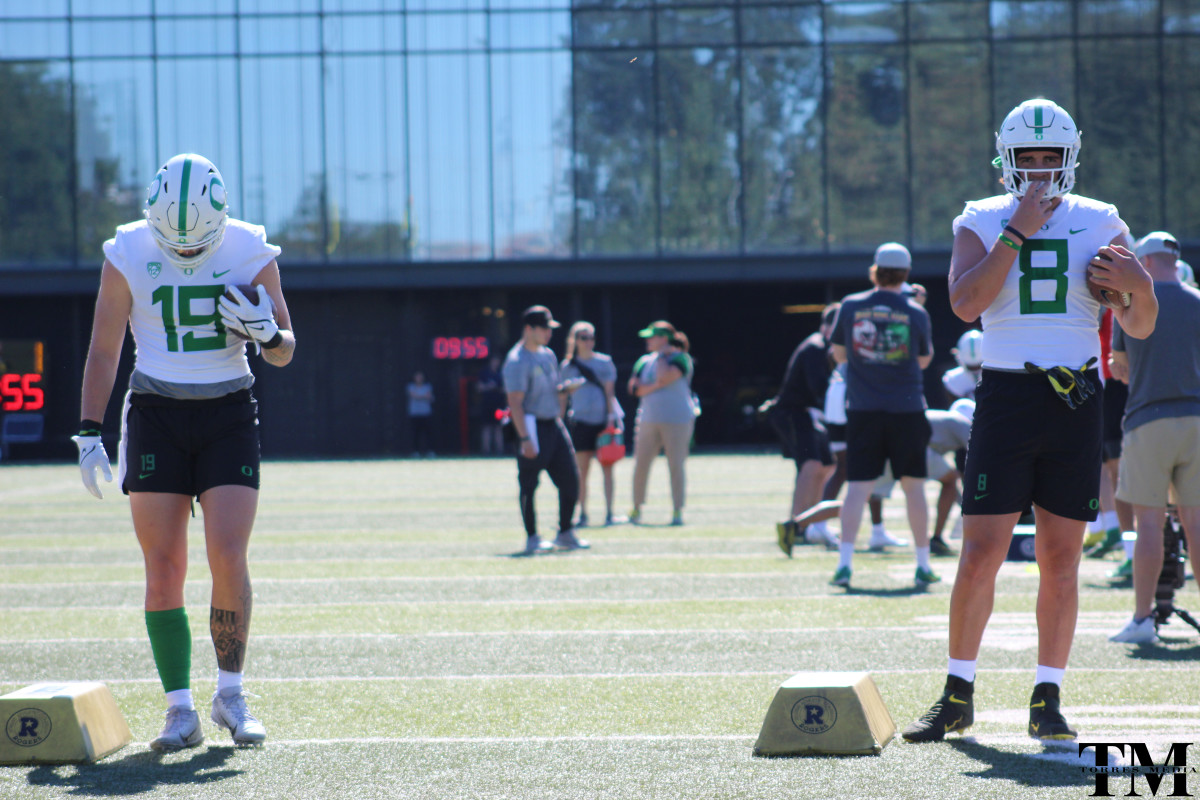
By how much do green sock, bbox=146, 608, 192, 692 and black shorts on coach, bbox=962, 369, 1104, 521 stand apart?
2.74 m

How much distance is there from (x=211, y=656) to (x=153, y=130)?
2500 cm

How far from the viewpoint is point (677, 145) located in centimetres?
2920

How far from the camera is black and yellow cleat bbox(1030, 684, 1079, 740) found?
4.66 metres

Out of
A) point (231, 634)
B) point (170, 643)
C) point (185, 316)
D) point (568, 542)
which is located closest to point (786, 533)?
point (568, 542)

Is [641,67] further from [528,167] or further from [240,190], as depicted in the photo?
[240,190]

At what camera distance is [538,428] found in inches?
450

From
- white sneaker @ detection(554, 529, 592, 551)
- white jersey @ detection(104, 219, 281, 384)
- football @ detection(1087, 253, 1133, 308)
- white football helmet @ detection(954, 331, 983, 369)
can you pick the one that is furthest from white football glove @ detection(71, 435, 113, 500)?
white football helmet @ detection(954, 331, 983, 369)

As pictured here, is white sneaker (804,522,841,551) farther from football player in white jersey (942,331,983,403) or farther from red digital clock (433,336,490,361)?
red digital clock (433,336,490,361)

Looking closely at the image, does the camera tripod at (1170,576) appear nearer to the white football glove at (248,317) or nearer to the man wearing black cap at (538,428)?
the white football glove at (248,317)

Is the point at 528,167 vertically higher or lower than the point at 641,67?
lower

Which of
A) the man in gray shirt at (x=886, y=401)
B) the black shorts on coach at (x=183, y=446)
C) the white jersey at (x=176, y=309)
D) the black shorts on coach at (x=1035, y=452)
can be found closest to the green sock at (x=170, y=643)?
the black shorts on coach at (x=183, y=446)

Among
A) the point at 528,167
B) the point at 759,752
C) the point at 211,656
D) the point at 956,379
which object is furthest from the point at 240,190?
the point at 759,752

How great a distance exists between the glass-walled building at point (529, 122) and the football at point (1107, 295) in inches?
975

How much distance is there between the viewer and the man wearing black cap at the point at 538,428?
11234 millimetres
